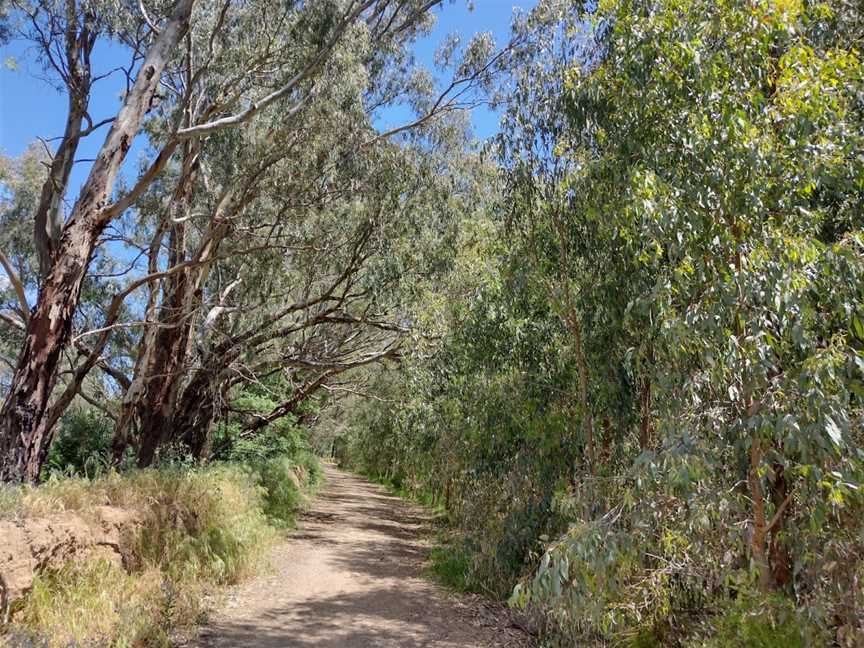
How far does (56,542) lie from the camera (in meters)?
5.89

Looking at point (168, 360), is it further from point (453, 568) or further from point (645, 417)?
point (645, 417)

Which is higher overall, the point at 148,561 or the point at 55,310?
the point at 55,310

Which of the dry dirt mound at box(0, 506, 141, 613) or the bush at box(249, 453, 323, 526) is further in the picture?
the bush at box(249, 453, 323, 526)

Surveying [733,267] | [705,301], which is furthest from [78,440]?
[733,267]

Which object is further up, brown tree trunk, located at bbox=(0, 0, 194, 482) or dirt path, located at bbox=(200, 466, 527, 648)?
brown tree trunk, located at bbox=(0, 0, 194, 482)

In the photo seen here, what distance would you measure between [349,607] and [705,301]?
6092 mm

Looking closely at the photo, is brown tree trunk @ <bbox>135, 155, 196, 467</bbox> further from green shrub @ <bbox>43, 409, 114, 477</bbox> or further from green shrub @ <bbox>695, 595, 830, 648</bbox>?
green shrub @ <bbox>695, 595, 830, 648</bbox>

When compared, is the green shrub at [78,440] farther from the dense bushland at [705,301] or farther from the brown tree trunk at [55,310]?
the dense bushland at [705,301]

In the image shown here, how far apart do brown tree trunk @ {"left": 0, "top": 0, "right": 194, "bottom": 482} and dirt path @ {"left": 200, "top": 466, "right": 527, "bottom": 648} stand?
120 inches

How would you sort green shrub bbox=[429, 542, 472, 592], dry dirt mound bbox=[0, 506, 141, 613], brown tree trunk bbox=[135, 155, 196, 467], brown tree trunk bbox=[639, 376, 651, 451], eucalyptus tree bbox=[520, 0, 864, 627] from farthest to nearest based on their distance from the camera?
brown tree trunk bbox=[135, 155, 196, 467], green shrub bbox=[429, 542, 472, 592], brown tree trunk bbox=[639, 376, 651, 451], dry dirt mound bbox=[0, 506, 141, 613], eucalyptus tree bbox=[520, 0, 864, 627]

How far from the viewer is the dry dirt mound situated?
5.19m

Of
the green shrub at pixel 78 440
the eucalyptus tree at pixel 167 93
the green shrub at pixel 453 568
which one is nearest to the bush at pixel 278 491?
the green shrub at pixel 78 440

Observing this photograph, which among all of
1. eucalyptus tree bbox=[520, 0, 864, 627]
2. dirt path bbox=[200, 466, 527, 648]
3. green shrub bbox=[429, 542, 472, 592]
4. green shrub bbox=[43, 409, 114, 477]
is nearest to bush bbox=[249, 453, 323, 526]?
dirt path bbox=[200, 466, 527, 648]

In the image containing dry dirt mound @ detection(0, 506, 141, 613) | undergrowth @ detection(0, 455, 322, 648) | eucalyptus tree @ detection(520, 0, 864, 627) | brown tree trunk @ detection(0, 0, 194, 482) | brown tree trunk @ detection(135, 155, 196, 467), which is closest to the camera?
eucalyptus tree @ detection(520, 0, 864, 627)
